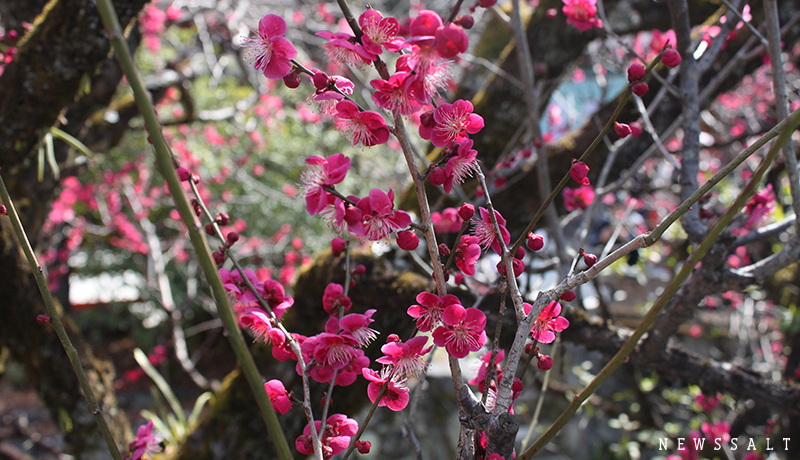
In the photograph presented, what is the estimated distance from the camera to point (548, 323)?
66 centimetres

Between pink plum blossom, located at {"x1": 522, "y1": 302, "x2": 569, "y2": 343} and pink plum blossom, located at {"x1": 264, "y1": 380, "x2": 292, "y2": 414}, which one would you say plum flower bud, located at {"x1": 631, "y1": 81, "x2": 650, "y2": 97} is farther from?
pink plum blossom, located at {"x1": 264, "y1": 380, "x2": 292, "y2": 414}

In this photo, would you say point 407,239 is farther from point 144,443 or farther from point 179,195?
point 144,443

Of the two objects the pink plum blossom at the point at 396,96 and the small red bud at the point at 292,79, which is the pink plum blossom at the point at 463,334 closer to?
the pink plum blossom at the point at 396,96

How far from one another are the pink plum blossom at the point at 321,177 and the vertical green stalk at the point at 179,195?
0.16m

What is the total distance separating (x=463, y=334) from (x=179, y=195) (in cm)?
39

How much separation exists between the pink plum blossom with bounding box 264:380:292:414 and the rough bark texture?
1.22 meters

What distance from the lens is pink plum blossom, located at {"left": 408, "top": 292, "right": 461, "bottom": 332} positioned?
1.93 ft

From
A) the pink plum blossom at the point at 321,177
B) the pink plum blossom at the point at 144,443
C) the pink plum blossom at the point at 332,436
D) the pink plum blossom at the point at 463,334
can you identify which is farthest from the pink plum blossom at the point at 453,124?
the pink plum blossom at the point at 144,443

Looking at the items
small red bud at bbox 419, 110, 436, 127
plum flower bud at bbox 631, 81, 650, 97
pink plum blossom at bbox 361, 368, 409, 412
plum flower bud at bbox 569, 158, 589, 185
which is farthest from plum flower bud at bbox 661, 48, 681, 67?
pink plum blossom at bbox 361, 368, 409, 412

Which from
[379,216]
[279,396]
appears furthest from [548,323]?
[279,396]

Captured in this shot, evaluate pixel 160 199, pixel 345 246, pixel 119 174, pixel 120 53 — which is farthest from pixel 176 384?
pixel 120 53

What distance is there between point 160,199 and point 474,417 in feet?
17.0

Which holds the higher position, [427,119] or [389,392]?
[427,119]

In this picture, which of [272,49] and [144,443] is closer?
[272,49]
